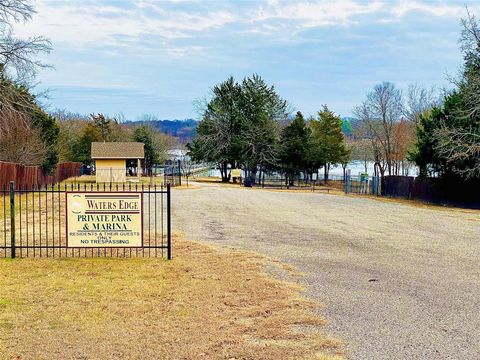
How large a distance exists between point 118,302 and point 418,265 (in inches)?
242

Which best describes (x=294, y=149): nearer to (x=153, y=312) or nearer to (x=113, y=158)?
(x=113, y=158)

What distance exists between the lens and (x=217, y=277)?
8.91 metres

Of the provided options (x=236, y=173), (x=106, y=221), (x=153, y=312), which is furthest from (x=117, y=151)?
(x=153, y=312)

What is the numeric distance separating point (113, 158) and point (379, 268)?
4247cm

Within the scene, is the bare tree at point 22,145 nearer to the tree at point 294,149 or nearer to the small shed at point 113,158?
the small shed at point 113,158

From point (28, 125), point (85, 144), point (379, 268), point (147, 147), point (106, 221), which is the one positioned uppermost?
point (85, 144)

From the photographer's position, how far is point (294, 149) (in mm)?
52688

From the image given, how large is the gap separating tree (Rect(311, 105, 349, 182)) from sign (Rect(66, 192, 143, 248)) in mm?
49752

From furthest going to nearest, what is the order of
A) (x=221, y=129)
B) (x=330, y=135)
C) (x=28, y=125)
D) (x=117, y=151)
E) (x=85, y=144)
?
(x=85, y=144)
(x=330, y=135)
(x=221, y=129)
(x=117, y=151)
(x=28, y=125)

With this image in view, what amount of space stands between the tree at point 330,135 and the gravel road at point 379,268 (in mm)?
39240

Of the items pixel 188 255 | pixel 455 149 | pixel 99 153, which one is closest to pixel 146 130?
pixel 99 153

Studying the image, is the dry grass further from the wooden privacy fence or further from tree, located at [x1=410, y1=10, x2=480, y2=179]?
tree, located at [x1=410, y1=10, x2=480, y2=179]

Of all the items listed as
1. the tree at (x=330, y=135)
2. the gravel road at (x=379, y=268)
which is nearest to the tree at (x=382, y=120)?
the tree at (x=330, y=135)

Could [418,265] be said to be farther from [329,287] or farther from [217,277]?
[217,277]
